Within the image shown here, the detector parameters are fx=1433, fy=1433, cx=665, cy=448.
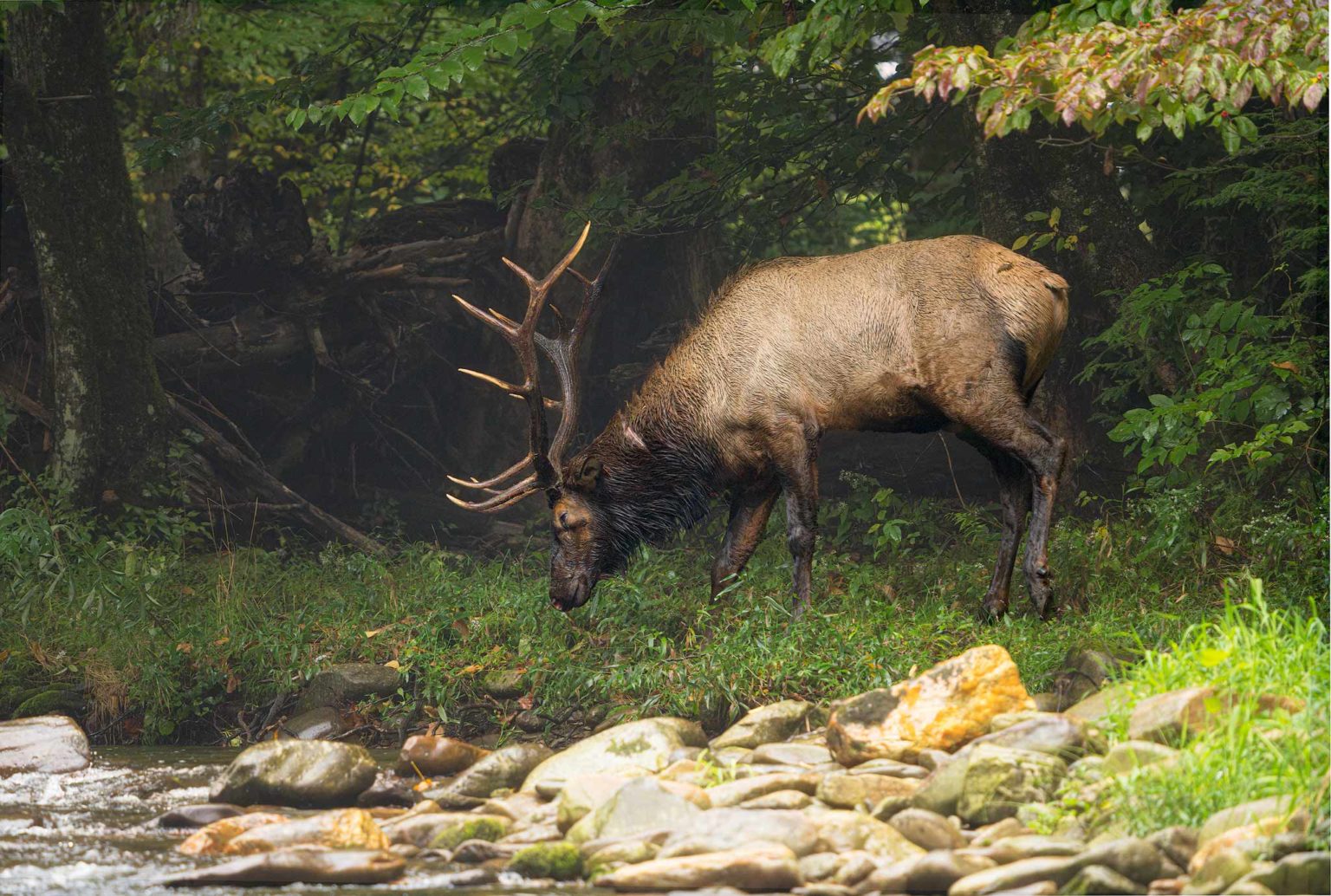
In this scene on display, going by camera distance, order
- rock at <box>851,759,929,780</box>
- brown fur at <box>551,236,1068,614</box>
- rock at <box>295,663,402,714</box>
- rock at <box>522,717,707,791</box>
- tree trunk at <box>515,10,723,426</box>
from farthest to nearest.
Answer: tree trunk at <box>515,10,723,426</box> < rock at <box>295,663,402,714</box> < brown fur at <box>551,236,1068,614</box> < rock at <box>522,717,707,791</box> < rock at <box>851,759,929,780</box>

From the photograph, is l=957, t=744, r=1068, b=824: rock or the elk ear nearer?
l=957, t=744, r=1068, b=824: rock

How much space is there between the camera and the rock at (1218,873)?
Answer: 3.80 meters

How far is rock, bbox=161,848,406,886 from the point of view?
4.39 metres

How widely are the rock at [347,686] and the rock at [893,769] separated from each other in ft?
9.54

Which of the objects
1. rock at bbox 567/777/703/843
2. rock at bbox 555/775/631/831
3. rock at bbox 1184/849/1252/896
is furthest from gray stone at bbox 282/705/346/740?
rock at bbox 1184/849/1252/896

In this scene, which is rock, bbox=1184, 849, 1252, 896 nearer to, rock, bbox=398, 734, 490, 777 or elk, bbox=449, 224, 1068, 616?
elk, bbox=449, 224, 1068, 616

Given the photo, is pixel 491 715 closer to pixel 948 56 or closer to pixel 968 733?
pixel 968 733

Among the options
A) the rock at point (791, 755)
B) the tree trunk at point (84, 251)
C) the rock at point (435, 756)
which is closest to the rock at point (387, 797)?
the rock at point (435, 756)

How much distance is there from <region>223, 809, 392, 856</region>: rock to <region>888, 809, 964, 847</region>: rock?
1.71 metres

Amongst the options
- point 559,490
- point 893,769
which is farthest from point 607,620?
point 893,769

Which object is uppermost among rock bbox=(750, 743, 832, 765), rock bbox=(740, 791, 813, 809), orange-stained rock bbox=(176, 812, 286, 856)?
orange-stained rock bbox=(176, 812, 286, 856)

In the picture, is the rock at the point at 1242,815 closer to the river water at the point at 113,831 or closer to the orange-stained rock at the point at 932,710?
the orange-stained rock at the point at 932,710

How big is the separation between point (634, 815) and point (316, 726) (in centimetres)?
275

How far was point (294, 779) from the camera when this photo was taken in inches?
218
